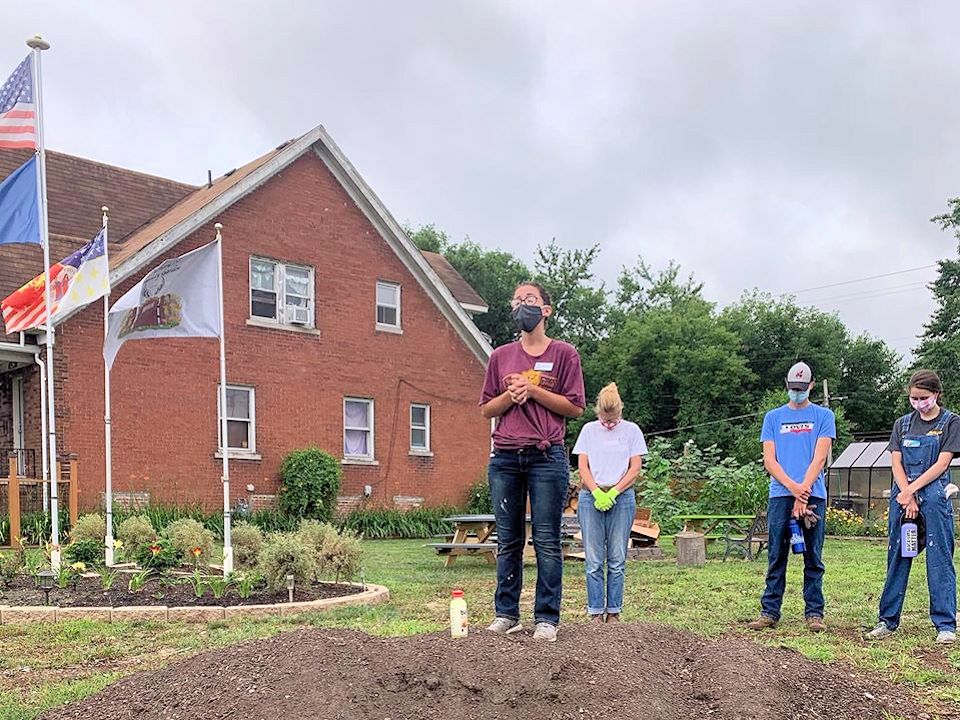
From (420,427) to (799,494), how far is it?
52.8ft

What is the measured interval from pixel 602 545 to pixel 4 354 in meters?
13.3

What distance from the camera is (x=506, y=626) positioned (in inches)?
204

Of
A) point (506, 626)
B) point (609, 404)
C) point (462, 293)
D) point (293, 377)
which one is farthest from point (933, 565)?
point (462, 293)

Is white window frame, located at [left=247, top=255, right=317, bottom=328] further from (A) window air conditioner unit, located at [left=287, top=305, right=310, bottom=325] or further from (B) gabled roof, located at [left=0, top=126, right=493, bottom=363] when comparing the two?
(B) gabled roof, located at [left=0, top=126, right=493, bottom=363]

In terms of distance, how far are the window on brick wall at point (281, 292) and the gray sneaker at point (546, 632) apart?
15415 mm

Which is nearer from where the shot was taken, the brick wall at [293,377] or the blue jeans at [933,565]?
the blue jeans at [933,565]

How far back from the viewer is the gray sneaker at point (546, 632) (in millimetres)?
4801

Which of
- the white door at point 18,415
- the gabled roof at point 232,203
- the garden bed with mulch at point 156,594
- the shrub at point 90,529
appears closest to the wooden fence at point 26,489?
the white door at point 18,415

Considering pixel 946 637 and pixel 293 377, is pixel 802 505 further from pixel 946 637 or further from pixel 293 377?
pixel 293 377

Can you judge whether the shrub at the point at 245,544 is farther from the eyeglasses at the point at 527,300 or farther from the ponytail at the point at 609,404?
the eyeglasses at the point at 527,300

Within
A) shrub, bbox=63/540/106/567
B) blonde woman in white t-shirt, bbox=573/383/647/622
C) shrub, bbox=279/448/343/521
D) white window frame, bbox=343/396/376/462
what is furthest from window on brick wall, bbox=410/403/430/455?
blonde woman in white t-shirt, bbox=573/383/647/622

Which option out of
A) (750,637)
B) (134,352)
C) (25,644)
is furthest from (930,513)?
(134,352)

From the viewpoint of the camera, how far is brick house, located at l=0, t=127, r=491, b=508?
1705cm

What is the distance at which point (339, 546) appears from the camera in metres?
8.73
